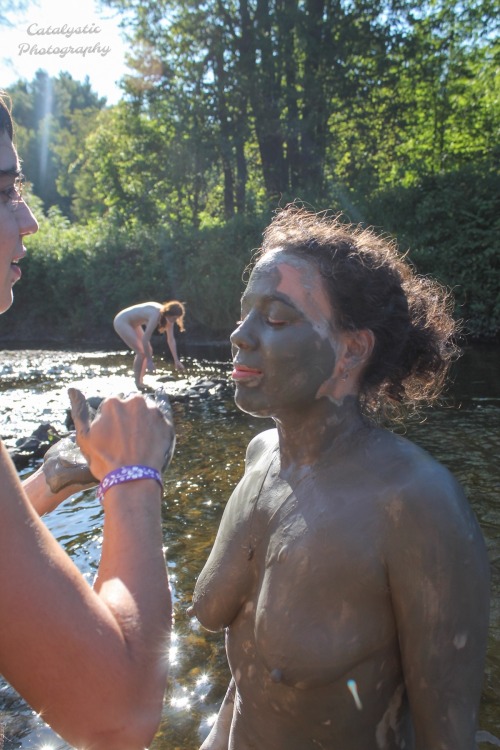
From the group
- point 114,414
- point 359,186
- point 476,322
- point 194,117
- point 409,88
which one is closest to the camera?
point 114,414

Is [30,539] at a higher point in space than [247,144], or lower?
lower

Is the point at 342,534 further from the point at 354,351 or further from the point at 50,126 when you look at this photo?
the point at 50,126

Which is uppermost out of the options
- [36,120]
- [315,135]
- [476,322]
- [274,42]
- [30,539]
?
[36,120]

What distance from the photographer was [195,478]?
24.9 feet

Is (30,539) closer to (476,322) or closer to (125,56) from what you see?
(476,322)

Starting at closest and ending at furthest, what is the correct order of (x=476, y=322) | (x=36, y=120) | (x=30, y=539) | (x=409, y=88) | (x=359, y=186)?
(x=30, y=539), (x=476, y=322), (x=359, y=186), (x=409, y=88), (x=36, y=120)

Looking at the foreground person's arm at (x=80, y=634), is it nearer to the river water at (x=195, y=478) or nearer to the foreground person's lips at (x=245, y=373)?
the foreground person's lips at (x=245, y=373)

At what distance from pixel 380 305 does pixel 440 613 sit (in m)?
0.97

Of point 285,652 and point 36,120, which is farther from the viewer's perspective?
point 36,120

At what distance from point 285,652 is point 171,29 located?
89.0ft

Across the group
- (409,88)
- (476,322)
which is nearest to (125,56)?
(409,88)

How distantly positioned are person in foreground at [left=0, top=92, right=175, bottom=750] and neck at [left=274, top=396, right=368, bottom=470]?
753 millimetres

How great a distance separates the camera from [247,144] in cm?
2612

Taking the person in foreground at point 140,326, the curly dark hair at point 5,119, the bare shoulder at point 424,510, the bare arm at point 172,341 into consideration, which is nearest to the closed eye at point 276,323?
the bare shoulder at point 424,510
